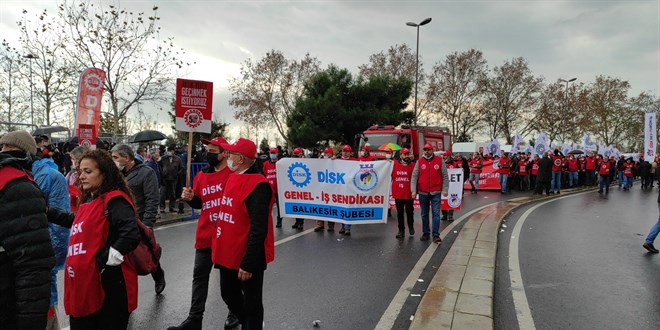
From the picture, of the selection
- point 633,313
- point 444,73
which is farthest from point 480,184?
point 444,73

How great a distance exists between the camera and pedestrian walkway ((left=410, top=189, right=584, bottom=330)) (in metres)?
4.07

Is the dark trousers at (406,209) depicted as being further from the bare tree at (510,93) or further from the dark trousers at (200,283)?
the bare tree at (510,93)

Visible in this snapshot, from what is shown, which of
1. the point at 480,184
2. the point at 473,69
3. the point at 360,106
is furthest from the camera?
the point at 473,69

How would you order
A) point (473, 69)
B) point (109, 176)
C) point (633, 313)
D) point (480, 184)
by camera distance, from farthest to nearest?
1. point (473, 69)
2. point (480, 184)
3. point (633, 313)
4. point (109, 176)

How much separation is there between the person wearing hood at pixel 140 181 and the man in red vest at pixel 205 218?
0.79 metres

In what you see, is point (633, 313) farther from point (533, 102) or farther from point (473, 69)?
point (533, 102)

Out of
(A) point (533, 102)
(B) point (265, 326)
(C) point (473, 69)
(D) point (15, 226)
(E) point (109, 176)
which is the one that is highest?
(C) point (473, 69)

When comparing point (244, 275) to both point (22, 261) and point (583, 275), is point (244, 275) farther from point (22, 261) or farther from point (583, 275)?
point (583, 275)

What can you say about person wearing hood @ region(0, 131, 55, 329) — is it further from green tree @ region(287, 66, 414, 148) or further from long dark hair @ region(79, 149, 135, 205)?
green tree @ region(287, 66, 414, 148)

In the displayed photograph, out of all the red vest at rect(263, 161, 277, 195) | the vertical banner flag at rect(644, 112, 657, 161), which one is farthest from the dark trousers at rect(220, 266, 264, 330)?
the vertical banner flag at rect(644, 112, 657, 161)

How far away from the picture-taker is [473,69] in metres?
44.3

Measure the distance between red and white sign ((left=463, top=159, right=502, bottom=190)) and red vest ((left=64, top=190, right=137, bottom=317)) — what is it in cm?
1961

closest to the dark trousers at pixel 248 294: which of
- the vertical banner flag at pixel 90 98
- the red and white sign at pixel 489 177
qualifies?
the vertical banner flag at pixel 90 98

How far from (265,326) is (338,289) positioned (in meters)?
1.34
